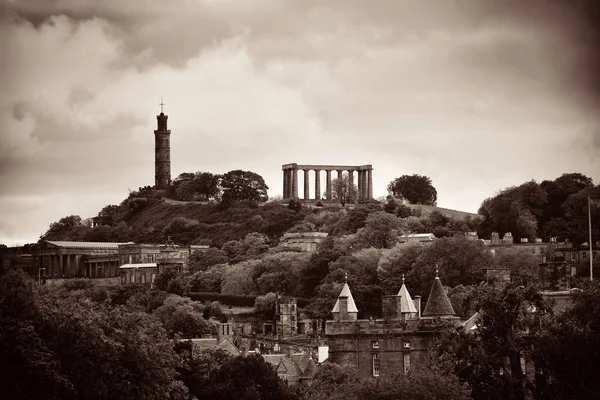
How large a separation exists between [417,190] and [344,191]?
13.4 m

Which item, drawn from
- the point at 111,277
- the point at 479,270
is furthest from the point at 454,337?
the point at 111,277

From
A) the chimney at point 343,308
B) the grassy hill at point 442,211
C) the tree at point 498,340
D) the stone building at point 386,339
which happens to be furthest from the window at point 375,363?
the grassy hill at point 442,211

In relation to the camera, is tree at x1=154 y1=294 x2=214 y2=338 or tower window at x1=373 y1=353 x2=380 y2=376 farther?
tree at x1=154 y1=294 x2=214 y2=338

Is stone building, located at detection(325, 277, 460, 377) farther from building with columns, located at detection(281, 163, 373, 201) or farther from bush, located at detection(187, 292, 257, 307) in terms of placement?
building with columns, located at detection(281, 163, 373, 201)

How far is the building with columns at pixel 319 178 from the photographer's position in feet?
637

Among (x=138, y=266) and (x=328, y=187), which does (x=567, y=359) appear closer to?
(x=138, y=266)

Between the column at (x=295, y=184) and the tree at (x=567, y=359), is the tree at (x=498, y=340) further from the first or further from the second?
the column at (x=295, y=184)

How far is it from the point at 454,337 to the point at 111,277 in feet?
374

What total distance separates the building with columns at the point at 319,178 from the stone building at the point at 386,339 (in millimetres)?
118916

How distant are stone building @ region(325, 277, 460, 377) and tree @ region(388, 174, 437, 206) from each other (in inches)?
4321

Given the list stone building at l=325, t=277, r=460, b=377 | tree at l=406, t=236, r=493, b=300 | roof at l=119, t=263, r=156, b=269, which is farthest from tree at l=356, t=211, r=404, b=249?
stone building at l=325, t=277, r=460, b=377

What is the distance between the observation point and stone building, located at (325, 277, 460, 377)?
238ft

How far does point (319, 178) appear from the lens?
7790 inches

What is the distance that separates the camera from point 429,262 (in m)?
117
